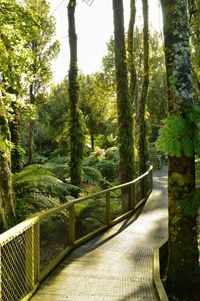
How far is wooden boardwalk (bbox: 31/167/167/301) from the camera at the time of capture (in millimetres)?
5058

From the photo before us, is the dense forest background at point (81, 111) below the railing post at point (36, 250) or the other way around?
the other way around

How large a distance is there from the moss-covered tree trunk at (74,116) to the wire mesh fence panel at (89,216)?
157 inches

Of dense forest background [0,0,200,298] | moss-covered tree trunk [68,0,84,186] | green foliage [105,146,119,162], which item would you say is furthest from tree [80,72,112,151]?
moss-covered tree trunk [68,0,84,186]

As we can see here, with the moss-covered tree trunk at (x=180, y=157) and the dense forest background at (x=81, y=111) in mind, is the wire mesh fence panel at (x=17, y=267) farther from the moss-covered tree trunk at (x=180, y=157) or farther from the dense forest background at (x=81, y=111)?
the moss-covered tree trunk at (x=180, y=157)

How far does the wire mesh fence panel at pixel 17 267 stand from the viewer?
4250 millimetres

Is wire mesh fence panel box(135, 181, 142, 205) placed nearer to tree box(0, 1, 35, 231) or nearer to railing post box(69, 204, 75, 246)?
railing post box(69, 204, 75, 246)

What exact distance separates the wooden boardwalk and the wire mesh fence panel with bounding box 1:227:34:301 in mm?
288

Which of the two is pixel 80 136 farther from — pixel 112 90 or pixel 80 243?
pixel 112 90

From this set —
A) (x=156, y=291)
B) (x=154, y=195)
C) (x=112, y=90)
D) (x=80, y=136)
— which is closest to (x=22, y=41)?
(x=156, y=291)

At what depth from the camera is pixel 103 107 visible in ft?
103

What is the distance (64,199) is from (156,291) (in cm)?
578

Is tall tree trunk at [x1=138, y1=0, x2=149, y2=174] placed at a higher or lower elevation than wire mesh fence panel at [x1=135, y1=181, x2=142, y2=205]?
higher

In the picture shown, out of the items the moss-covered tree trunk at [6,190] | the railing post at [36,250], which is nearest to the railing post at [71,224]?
the moss-covered tree trunk at [6,190]

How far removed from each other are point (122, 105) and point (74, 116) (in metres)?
2.09
